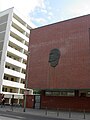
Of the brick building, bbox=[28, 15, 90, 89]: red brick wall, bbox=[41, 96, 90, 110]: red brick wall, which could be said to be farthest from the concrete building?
bbox=[28, 15, 90, 89]: red brick wall

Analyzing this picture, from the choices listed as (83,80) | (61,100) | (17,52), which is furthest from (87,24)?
Result: (17,52)

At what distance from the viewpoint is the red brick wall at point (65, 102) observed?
34.5 metres

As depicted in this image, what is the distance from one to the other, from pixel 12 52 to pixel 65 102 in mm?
26395

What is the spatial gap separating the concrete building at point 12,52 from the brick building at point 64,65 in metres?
15.9

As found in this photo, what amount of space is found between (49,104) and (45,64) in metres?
7.77

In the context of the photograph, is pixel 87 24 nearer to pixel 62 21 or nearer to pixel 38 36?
pixel 62 21

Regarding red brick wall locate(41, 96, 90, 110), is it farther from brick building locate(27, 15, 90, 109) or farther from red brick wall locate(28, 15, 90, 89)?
red brick wall locate(28, 15, 90, 89)

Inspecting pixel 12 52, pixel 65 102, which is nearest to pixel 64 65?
pixel 65 102

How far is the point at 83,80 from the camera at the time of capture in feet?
104

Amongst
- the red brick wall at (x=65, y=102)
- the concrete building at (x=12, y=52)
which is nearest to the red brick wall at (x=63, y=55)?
the red brick wall at (x=65, y=102)

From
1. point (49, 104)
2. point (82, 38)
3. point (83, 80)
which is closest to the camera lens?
point (83, 80)

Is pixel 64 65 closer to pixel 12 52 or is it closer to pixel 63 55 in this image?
pixel 63 55

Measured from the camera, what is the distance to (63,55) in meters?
35.2

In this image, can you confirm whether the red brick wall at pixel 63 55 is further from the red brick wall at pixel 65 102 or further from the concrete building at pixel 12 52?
the concrete building at pixel 12 52
